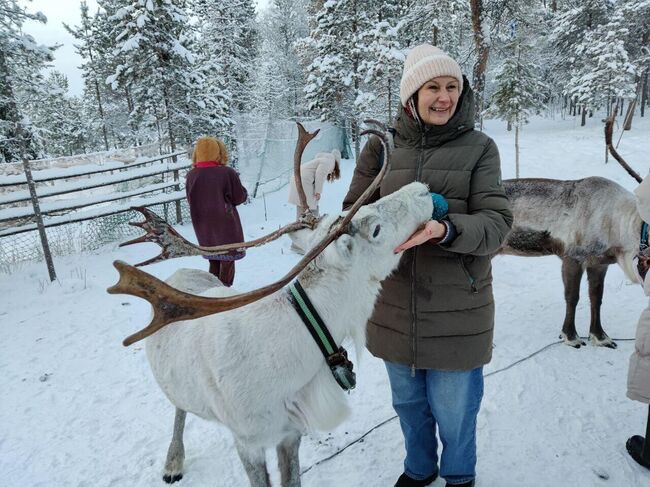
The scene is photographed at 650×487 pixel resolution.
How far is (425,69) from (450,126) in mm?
277

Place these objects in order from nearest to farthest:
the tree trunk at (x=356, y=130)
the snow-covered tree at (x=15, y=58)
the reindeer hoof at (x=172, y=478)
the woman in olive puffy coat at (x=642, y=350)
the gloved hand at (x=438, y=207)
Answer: the gloved hand at (x=438, y=207)
the woman in olive puffy coat at (x=642, y=350)
the reindeer hoof at (x=172, y=478)
the snow-covered tree at (x=15, y=58)
the tree trunk at (x=356, y=130)

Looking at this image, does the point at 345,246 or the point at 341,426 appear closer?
the point at 345,246

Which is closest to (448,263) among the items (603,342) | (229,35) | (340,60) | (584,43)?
(603,342)

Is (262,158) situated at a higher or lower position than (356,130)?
lower

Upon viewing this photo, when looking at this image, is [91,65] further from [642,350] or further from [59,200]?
[642,350]

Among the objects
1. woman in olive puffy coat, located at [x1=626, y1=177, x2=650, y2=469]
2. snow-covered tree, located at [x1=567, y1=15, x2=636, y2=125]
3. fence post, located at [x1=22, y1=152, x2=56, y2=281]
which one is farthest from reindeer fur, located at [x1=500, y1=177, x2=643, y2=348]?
snow-covered tree, located at [x1=567, y1=15, x2=636, y2=125]

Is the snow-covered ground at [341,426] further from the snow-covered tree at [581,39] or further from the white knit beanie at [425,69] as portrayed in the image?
the snow-covered tree at [581,39]

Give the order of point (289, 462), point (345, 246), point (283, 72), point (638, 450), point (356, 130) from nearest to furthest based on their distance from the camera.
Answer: point (345, 246) < point (289, 462) < point (638, 450) < point (356, 130) < point (283, 72)

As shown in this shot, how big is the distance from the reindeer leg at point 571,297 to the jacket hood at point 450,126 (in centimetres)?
291

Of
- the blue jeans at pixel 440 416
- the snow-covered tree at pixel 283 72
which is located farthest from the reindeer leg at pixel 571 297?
the snow-covered tree at pixel 283 72

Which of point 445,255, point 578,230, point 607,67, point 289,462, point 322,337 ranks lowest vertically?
point 289,462

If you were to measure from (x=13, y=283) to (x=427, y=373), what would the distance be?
631 centimetres

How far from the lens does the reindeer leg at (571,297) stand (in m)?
3.96

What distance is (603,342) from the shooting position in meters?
3.88
